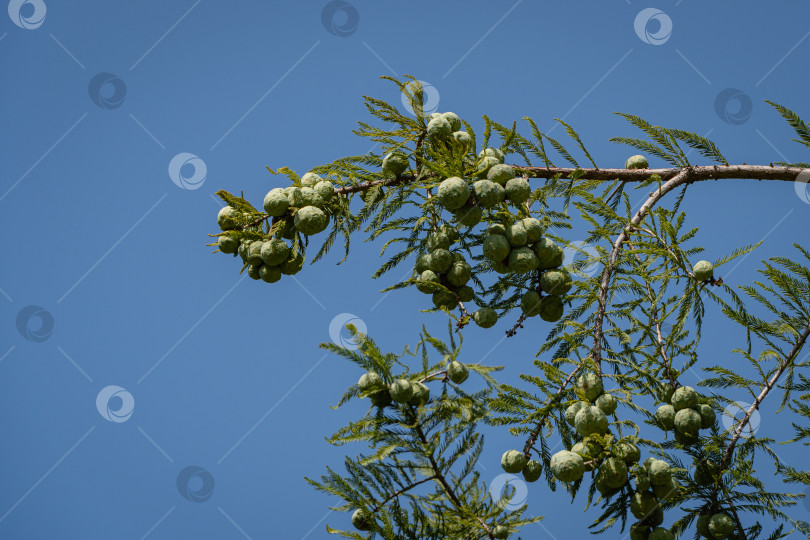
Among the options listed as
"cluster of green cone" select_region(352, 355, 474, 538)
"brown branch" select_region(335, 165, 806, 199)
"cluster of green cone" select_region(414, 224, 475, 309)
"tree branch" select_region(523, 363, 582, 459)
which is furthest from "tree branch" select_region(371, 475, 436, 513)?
"brown branch" select_region(335, 165, 806, 199)

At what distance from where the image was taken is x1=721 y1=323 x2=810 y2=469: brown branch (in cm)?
254

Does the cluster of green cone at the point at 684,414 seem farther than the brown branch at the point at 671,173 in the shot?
No

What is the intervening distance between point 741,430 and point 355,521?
55.1 inches

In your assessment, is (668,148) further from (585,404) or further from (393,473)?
(393,473)

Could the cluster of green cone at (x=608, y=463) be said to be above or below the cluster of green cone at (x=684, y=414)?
below

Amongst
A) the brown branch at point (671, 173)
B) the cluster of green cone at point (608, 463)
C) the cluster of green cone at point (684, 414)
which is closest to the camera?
the cluster of green cone at point (608, 463)

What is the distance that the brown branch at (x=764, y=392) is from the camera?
8.34 ft

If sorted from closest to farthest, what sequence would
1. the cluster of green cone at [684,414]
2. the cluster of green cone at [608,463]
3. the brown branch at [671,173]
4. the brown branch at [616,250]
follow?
the cluster of green cone at [608,463]
the brown branch at [616,250]
the cluster of green cone at [684,414]
the brown branch at [671,173]

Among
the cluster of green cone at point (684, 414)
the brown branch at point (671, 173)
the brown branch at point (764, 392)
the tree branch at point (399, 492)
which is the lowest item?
the tree branch at point (399, 492)

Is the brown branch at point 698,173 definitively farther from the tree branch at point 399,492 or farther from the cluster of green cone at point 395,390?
the tree branch at point 399,492

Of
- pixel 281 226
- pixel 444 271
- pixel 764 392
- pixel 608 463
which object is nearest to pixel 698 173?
pixel 764 392

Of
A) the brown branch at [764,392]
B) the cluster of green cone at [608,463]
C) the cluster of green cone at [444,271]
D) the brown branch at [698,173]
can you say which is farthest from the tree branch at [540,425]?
the brown branch at [698,173]

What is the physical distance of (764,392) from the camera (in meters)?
2.62

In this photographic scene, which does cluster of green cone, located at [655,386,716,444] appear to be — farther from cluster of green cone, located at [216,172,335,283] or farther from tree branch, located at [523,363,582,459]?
cluster of green cone, located at [216,172,335,283]
